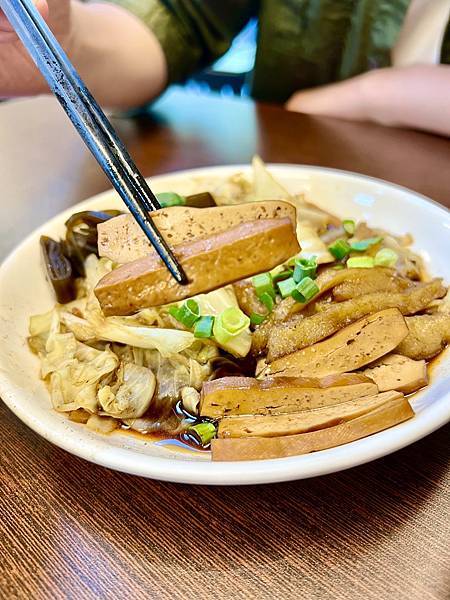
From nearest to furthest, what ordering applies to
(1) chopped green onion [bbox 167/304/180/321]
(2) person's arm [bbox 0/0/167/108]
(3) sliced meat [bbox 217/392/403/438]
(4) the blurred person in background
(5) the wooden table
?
(5) the wooden table
(3) sliced meat [bbox 217/392/403/438]
(1) chopped green onion [bbox 167/304/180/321]
(4) the blurred person in background
(2) person's arm [bbox 0/0/167/108]

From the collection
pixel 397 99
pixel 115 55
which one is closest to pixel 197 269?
pixel 397 99

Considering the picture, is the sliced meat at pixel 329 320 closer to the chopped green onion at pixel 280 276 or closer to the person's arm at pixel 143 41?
the chopped green onion at pixel 280 276

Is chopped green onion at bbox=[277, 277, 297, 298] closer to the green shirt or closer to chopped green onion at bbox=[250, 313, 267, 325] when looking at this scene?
chopped green onion at bbox=[250, 313, 267, 325]

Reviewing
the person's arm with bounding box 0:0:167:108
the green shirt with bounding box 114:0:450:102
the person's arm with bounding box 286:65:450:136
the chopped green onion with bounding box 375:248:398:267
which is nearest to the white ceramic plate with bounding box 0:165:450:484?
the chopped green onion with bounding box 375:248:398:267

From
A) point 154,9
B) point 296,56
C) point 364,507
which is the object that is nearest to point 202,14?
point 154,9

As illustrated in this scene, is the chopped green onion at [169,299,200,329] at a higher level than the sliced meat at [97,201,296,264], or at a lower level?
lower

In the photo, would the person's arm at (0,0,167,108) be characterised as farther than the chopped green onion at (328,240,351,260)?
Yes

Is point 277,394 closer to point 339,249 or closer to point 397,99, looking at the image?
point 339,249

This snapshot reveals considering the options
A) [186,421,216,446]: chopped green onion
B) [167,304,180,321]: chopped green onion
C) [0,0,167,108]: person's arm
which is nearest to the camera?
[186,421,216,446]: chopped green onion
